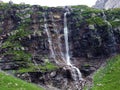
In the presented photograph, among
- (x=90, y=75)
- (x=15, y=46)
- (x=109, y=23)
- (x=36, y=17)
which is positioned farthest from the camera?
(x=36, y=17)

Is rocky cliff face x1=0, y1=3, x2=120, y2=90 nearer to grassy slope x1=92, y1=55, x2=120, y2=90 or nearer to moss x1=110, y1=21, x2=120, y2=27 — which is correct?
moss x1=110, y1=21, x2=120, y2=27

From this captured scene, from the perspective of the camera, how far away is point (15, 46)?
365ft

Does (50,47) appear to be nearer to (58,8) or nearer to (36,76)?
(36,76)

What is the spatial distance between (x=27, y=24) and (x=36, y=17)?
257 inches

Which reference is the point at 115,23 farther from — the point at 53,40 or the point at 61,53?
the point at 61,53

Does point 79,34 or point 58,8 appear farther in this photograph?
point 58,8

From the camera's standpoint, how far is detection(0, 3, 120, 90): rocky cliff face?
96812 mm

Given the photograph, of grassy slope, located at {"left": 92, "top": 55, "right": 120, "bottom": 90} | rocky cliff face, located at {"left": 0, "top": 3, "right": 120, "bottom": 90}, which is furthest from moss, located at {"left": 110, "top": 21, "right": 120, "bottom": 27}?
grassy slope, located at {"left": 92, "top": 55, "right": 120, "bottom": 90}

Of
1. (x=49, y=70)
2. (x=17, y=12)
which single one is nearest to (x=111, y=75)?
(x=49, y=70)

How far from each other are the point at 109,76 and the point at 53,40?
32.8 meters

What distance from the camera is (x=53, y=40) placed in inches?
4614

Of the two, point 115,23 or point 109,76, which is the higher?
point 115,23

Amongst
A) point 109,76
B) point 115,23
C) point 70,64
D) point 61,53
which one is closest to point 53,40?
point 61,53

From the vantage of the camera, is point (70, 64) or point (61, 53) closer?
point (70, 64)
